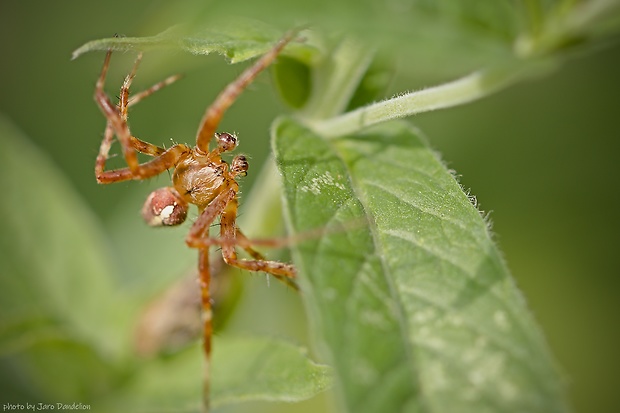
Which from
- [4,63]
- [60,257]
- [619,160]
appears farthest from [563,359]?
[4,63]

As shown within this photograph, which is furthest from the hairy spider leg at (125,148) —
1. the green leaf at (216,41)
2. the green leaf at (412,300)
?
the green leaf at (412,300)

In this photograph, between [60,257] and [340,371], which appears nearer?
[340,371]

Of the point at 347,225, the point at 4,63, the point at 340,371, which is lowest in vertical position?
the point at 340,371

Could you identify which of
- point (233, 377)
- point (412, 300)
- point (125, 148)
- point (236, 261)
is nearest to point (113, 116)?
point (125, 148)

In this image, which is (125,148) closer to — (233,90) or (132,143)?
(132,143)

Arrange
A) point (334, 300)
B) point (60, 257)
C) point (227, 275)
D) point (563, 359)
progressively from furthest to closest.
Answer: point (563, 359) → point (60, 257) → point (227, 275) → point (334, 300)

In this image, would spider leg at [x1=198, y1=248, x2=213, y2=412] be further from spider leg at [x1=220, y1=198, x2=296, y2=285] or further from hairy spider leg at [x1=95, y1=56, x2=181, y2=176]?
hairy spider leg at [x1=95, y1=56, x2=181, y2=176]

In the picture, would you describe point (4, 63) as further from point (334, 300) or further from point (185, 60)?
point (334, 300)
